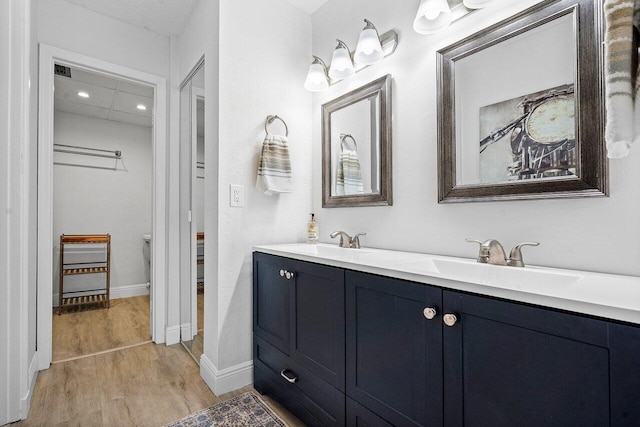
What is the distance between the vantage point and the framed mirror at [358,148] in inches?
69.7

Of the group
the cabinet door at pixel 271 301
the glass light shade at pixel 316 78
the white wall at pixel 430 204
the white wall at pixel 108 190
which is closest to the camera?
the white wall at pixel 430 204

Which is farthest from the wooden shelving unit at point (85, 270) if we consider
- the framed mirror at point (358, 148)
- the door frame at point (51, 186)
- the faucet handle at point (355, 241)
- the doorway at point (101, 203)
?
the faucet handle at point (355, 241)

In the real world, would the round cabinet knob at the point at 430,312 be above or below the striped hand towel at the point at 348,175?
below

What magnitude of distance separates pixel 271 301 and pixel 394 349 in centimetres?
84

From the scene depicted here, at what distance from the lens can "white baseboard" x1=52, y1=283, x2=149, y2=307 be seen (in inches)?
157

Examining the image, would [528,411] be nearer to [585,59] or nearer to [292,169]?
[585,59]

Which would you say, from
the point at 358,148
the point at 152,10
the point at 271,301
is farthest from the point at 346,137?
the point at 152,10

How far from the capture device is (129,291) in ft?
13.4

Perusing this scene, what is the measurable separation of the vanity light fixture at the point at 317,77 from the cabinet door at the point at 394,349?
54.1 inches

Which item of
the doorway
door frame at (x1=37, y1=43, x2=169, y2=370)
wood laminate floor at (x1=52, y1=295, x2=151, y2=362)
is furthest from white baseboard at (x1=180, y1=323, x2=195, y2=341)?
the doorway

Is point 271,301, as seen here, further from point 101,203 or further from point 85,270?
point 101,203

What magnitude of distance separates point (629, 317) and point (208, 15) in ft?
7.90

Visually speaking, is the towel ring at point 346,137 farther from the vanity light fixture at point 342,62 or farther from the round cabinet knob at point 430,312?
the round cabinet knob at point 430,312

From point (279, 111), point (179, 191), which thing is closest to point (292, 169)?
point (279, 111)
